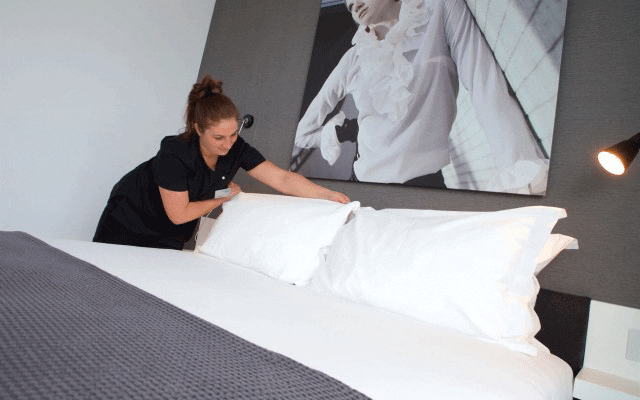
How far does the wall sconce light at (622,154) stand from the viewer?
118 centimetres

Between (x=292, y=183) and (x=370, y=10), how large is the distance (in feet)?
3.04

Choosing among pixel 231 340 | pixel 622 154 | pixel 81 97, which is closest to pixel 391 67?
pixel 622 154

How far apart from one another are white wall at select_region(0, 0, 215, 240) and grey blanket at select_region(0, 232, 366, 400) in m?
1.82

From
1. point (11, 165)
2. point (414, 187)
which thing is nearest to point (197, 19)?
point (11, 165)

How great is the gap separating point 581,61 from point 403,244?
909 millimetres

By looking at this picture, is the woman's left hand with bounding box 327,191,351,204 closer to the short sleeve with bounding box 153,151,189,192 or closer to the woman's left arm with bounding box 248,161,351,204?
the woman's left arm with bounding box 248,161,351,204

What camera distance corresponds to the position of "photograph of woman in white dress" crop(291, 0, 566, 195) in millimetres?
1558

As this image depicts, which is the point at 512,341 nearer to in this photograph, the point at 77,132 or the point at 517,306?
the point at 517,306

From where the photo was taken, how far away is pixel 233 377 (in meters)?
0.60

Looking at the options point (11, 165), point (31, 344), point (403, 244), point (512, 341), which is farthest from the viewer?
point (11, 165)

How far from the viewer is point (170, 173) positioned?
1.84 meters

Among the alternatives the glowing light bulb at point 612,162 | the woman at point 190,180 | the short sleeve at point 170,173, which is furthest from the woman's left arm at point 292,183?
the glowing light bulb at point 612,162

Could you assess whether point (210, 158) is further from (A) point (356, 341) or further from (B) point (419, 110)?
(A) point (356, 341)

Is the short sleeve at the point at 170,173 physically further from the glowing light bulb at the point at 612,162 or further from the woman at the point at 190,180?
the glowing light bulb at the point at 612,162
